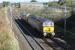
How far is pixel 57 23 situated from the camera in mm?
40156

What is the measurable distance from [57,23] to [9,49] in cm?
2334

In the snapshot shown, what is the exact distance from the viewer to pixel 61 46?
23.5 metres

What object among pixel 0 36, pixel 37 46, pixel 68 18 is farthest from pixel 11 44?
pixel 68 18

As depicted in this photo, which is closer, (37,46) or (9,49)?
(9,49)

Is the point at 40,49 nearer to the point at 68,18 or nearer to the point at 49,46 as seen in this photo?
the point at 49,46

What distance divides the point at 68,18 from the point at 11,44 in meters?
22.1

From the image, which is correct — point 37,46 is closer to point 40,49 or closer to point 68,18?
point 40,49

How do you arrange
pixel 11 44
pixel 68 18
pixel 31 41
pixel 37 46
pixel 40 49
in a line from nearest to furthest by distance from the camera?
pixel 11 44 → pixel 40 49 → pixel 37 46 → pixel 31 41 → pixel 68 18

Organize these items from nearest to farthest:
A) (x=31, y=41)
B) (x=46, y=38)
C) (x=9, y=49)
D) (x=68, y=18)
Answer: (x=9, y=49) → (x=31, y=41) → (x=46, y=38) → (x=68, y=18)

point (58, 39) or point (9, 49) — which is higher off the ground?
point (9, 49)

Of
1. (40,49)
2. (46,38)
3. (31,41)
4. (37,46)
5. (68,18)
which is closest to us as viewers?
(40,49)

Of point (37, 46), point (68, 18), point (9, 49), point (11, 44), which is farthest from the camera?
point (68, 18)

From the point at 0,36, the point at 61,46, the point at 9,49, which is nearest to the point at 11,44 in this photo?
the point at 9,49

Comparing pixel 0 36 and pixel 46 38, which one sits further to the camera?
pixel 46 38
